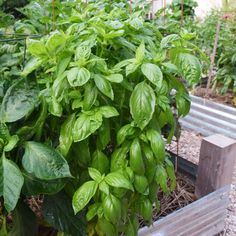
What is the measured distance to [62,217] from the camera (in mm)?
935

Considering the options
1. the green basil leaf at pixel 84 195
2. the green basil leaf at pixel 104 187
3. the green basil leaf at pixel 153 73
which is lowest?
the green basil leaf at pixel 84 195

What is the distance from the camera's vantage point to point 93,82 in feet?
2.61

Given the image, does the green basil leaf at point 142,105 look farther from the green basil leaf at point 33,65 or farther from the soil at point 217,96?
the soil at point 217,96

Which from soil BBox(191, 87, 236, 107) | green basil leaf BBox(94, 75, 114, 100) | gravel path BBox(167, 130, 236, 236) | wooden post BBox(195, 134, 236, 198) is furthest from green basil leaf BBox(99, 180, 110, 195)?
soil BBox(191, 87, 236, 107)

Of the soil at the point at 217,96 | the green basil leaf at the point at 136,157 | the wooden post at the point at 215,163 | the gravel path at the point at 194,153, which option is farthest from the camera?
the soil at the point at 217,96

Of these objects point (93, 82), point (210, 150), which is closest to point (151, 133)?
point (93, 82)

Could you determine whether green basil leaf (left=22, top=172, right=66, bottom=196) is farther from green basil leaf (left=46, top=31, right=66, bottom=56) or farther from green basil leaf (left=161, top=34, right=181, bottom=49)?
green basil leaf (left=161, top=34, right=181, bottom=49)

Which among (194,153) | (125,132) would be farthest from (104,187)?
(194,153)

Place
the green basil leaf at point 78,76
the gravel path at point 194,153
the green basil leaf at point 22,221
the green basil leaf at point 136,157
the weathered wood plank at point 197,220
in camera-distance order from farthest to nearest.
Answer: the gravel path at point 194,153, the weathered wood plank at point 197,220, the green basil leaf at point 22,221, the green basil leaf at point 136,157, the green basil leaf at point 78,76

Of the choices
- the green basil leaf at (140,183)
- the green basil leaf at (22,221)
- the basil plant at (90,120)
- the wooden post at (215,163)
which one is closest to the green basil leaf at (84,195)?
the basil plant at (90,120)

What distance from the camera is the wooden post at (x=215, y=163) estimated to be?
4.67 ft

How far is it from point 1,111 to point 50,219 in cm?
33

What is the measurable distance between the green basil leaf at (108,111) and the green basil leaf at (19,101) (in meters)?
0.18

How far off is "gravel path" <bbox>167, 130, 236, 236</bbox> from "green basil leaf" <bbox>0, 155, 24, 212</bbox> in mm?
1226
